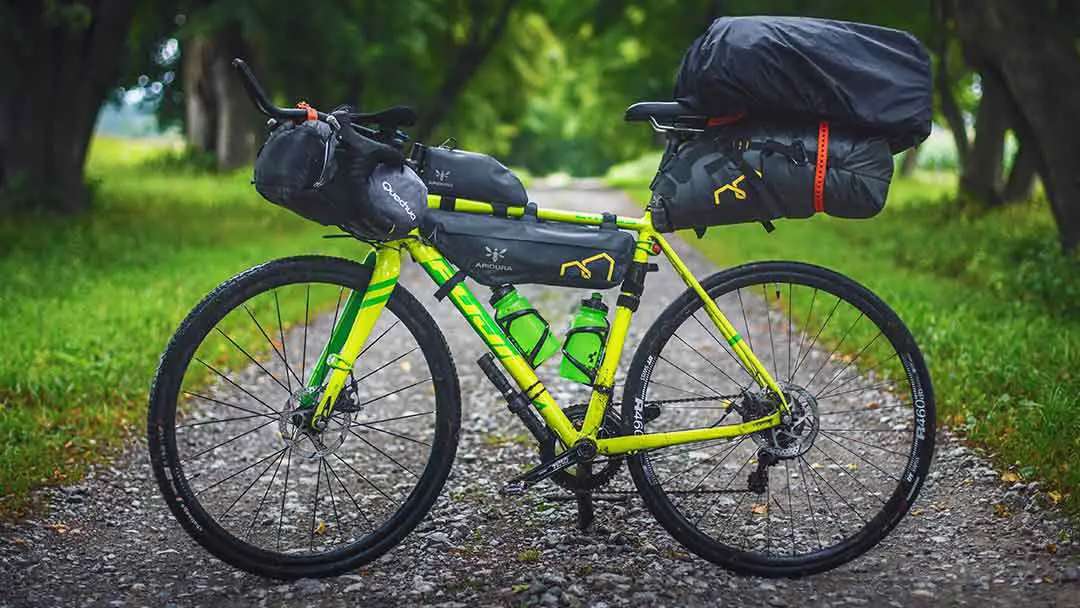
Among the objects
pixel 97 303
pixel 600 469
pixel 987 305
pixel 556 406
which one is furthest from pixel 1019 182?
pixel 556 406

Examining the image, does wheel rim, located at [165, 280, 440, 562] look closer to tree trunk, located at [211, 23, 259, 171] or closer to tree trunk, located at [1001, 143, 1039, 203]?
tree trunk, located at [1001, 143, 1039, 203]

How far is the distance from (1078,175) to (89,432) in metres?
8.00

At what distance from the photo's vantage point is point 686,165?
3.48 meters

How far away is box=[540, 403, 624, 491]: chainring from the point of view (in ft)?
11.9

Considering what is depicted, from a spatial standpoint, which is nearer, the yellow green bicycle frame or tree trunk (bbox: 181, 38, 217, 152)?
the yellow green bicycle frame

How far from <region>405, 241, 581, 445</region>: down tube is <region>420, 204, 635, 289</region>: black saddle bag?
0.05 m

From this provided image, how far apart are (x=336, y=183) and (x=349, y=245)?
985 cm

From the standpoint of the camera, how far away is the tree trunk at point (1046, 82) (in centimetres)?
891

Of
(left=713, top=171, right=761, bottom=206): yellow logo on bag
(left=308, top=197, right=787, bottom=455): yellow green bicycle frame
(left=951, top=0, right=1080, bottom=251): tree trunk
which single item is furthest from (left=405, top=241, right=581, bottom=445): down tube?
(left=951, top=0, right=1080, bottom=251): tree trunk

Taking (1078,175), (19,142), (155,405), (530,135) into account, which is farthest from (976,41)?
(530,135)

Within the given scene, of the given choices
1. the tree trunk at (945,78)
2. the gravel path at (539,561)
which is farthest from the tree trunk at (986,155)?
the gravel path at (539,561)

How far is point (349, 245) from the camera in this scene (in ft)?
42.5

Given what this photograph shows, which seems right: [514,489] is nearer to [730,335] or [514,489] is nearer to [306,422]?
[306,422]

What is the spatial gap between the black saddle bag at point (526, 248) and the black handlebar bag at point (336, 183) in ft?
0.47
